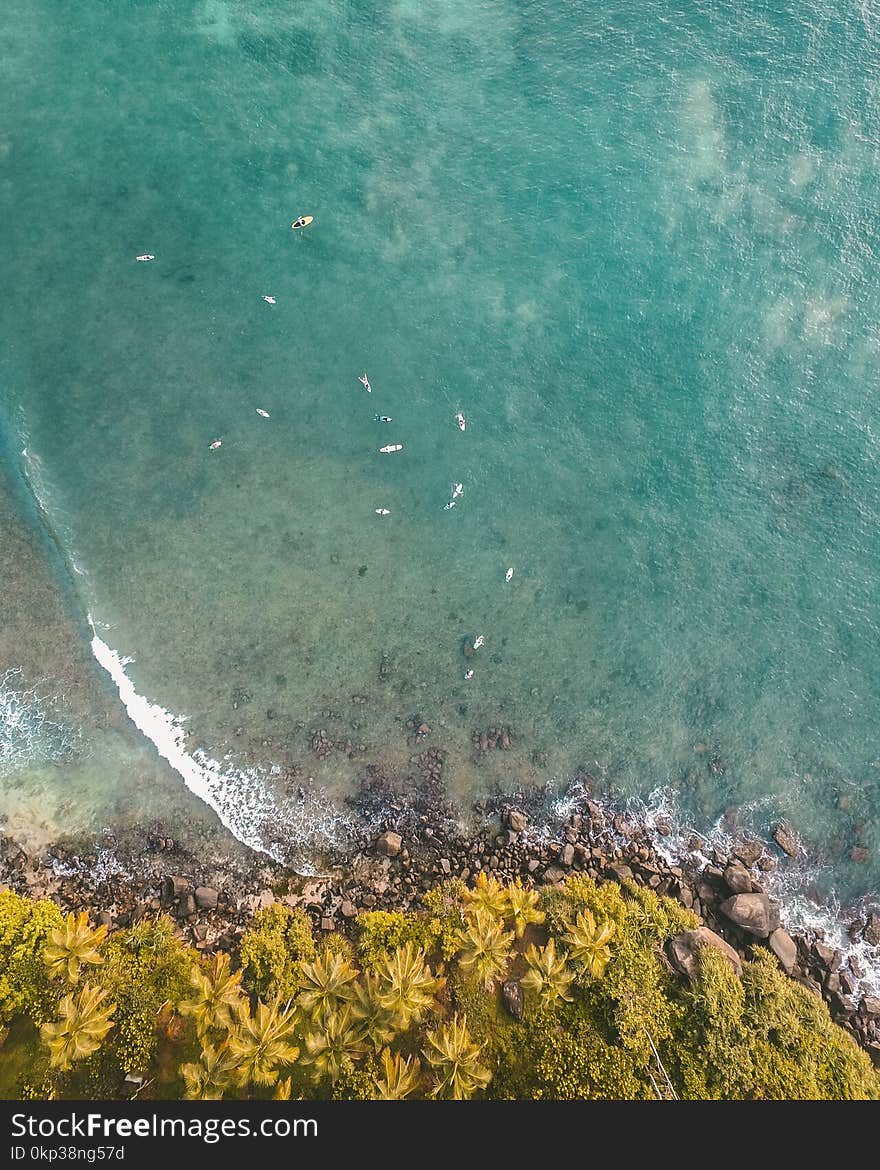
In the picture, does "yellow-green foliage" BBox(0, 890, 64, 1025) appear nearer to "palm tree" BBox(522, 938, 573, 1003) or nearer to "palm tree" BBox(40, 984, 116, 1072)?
"palm tree" BBox(40, 984, 116, 1072)

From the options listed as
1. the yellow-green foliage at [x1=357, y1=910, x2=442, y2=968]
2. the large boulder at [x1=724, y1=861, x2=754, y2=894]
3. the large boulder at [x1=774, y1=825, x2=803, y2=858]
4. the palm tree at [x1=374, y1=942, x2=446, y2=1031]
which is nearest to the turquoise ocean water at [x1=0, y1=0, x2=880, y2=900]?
the large boulder at [x1=774, y1=825, x2=803, y2=858]

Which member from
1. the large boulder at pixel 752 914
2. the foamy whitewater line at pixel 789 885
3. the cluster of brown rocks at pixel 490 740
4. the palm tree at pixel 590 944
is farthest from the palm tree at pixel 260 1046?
the large boulder at pixel 752 914

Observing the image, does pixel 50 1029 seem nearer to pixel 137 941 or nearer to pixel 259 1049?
pixel 137 941

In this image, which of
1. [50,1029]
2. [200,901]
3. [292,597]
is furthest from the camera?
[292,597]

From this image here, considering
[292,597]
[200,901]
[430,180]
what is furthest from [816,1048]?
[430,180]

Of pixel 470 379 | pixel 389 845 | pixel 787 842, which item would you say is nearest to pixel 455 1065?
pixel 389 845

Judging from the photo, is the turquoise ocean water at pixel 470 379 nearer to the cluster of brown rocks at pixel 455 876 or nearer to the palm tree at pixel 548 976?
the cluster of brown rocks at pixel 455 876
